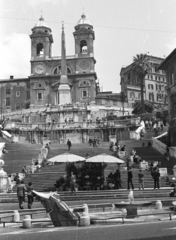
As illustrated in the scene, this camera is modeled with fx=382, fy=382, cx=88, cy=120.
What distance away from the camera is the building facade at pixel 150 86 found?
10575 centimetres

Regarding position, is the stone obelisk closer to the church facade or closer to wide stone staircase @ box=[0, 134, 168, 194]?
the church facade

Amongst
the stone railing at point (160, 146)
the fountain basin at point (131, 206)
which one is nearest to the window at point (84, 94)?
the stone railing at point (160, 146)

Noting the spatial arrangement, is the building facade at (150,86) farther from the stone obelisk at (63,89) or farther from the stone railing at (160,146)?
the stone railing at (160,146)

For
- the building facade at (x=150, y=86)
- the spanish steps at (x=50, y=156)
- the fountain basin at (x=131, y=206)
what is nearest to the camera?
the fountain basin at (x=131, y=206)

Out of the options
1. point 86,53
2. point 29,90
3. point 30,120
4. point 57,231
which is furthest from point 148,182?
point 29,90

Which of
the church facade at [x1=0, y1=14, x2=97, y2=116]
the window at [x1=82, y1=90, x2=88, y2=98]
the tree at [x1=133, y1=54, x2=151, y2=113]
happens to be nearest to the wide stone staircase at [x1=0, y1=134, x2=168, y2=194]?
the tree at [x1=133, y1=54, x2=151, y2=113]

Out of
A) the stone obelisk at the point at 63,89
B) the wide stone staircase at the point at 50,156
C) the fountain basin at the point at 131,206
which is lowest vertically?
the fountain basin at the point at 131,206

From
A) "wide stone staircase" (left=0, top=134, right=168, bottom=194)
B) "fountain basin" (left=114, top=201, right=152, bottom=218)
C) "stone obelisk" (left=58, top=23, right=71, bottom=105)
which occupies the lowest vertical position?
"fountain basin" (left=114, top=201, right=152, bottom=218)

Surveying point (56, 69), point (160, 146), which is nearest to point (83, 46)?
point (56, 69)

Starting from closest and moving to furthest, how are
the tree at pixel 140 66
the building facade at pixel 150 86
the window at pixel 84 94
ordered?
the tree at pixel 140 66 < the window at pixel 84 94 < the building facade at pixel 150 86

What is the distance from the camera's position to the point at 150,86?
111688 mm

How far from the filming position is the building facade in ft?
347

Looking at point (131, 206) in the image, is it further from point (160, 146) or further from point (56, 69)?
point (56, 69)

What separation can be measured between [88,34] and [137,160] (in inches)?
2671
